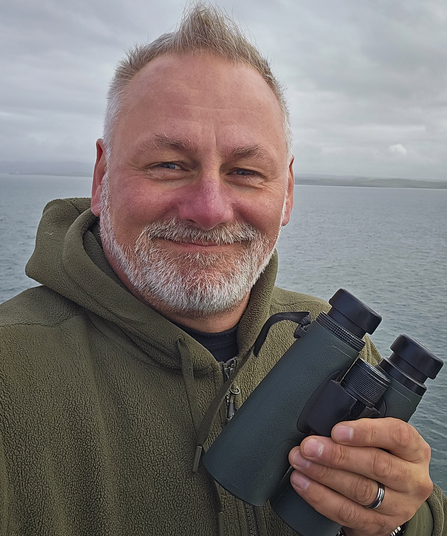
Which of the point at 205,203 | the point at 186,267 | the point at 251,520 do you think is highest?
the point at 205,203

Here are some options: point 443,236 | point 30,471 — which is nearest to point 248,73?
point 30,471

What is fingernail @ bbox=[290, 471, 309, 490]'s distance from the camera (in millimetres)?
1610

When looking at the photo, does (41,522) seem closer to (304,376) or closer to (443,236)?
(304,376)

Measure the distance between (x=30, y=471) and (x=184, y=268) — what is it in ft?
2.95

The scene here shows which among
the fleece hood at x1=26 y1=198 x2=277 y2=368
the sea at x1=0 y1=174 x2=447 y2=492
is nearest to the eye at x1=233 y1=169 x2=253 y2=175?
the fleece hood at x1=26 y1=198 x2=277 y2=368

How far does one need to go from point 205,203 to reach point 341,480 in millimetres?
1079

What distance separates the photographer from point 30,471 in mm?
1666

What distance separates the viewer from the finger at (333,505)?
161cm

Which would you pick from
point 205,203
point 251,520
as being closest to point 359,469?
point 251,520

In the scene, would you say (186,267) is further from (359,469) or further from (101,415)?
(359,469)

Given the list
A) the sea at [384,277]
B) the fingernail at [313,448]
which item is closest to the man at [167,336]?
the fingernail at [313,448]

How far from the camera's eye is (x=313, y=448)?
61.7 inches

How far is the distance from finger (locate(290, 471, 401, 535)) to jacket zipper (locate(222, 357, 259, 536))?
0.42 metres

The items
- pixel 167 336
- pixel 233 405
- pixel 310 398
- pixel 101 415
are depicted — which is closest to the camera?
pixel 310 398
